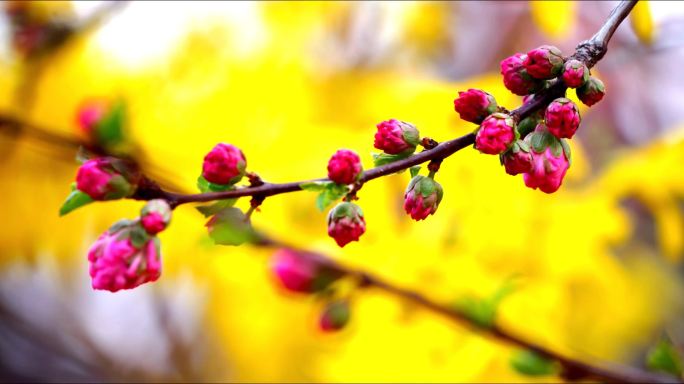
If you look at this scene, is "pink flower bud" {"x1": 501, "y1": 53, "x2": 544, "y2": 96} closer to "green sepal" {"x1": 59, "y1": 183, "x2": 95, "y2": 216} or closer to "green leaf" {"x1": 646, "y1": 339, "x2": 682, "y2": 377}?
"green sepal" {"x1": 59, "y1": 183, "x2": 95, "y2": 216}

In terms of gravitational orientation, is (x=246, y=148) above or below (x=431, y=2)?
below

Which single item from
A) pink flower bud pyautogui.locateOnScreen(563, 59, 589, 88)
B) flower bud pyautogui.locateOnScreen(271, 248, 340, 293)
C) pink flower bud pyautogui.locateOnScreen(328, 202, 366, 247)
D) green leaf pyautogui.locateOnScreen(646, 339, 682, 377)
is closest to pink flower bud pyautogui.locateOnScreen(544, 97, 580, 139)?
pink flower bud pyautogui.locateOnScreen(563, 59, 589, 88)

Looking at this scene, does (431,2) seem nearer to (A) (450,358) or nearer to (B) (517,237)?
(B) (517,237)

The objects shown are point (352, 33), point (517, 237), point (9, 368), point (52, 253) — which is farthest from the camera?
point (352, 33)

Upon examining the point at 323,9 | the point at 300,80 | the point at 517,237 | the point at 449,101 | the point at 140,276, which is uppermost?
the point at 323,9

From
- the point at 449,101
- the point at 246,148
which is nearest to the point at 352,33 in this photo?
the point at 246,148

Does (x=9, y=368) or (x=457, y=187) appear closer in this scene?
(x=457, y=187)
